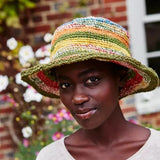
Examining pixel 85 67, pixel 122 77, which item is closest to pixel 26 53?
pixel 122 77

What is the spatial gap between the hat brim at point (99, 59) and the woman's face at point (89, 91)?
0.05m

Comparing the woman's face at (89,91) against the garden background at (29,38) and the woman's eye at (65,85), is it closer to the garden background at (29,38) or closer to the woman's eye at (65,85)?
the woman's eye at (65,85)

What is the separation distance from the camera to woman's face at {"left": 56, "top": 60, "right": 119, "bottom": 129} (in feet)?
4.51

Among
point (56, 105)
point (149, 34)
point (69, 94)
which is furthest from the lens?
point (149, 34)

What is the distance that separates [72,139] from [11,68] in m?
1.95

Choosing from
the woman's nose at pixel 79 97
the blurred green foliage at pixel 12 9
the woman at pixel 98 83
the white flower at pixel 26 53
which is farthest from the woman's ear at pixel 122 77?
the blurred green foliage at pixel 12 9

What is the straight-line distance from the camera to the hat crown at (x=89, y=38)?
1374 millimetres

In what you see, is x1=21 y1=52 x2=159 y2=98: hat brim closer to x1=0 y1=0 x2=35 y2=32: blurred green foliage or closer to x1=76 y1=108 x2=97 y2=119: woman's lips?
x1=76 y1=108 x2=97 y2=119: woman's lips

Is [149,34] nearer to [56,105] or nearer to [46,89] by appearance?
[56,105]

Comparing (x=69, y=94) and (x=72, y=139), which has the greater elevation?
(x=69, y=94)

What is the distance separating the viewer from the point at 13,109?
3510mm

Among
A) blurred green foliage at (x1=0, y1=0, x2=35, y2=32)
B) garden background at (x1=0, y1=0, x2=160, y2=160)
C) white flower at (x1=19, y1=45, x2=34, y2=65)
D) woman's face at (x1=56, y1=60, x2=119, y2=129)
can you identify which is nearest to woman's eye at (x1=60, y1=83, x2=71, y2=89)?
woman's face at (x1=56, y1=60, x2=119, y2=129)

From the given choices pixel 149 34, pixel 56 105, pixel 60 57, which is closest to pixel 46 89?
pixel 60 57

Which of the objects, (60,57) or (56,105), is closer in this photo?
(60,57)
